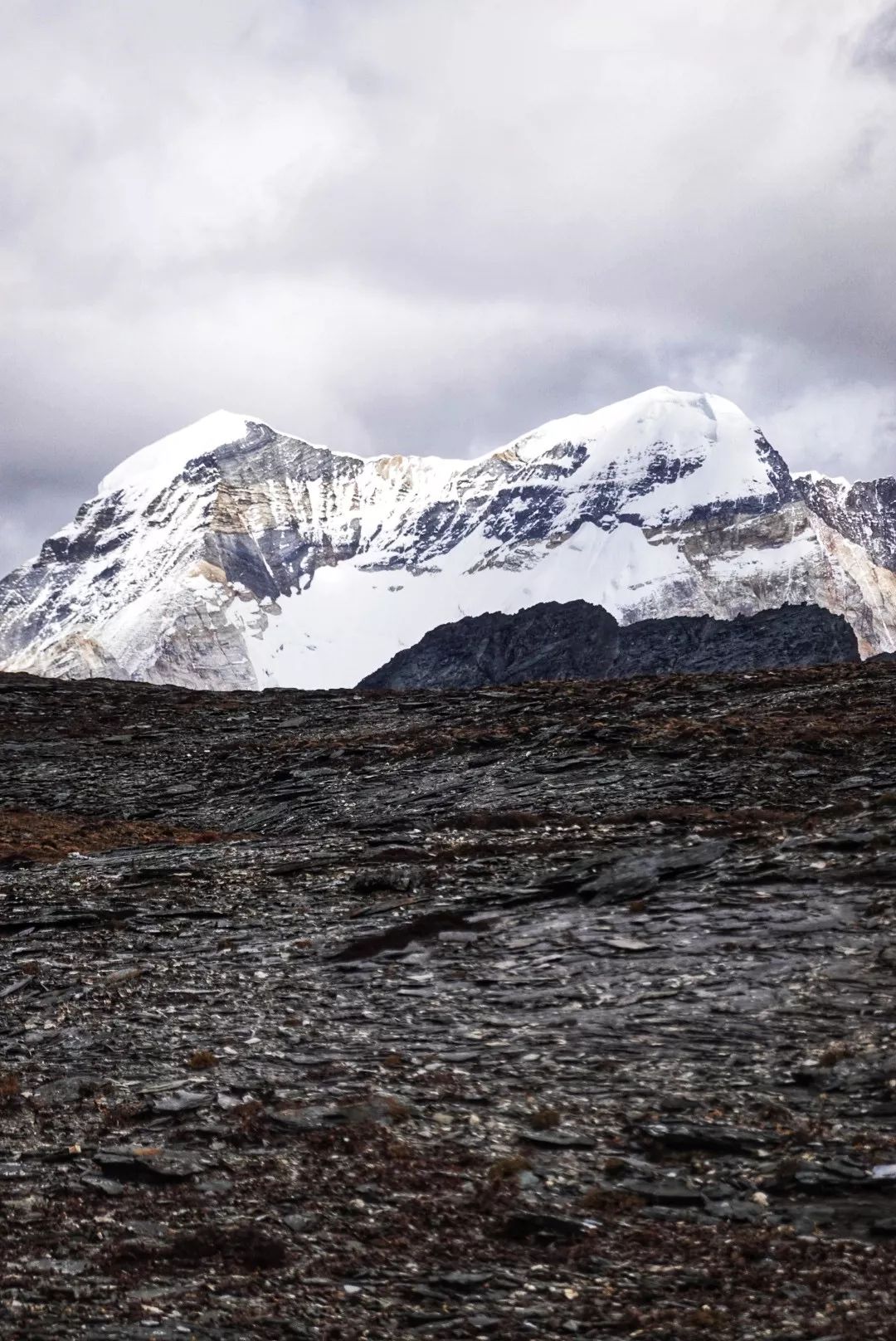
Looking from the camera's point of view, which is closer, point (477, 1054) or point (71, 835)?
point (477, 1054)

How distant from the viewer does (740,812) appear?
28922 mm

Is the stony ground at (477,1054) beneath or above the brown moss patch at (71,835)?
beneath

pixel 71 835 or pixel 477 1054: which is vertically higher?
pixel 71 835

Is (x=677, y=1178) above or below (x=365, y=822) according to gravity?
below

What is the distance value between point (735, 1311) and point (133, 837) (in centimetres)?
2483

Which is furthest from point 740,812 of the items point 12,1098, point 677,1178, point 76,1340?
point 76,1340

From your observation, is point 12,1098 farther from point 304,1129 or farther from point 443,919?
point 443,919

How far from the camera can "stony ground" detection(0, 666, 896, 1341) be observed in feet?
45.5

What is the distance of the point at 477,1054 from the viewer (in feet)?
63.3

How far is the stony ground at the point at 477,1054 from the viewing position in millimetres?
13867

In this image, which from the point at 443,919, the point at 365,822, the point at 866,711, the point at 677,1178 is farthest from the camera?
the point at 866,711

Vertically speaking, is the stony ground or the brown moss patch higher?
the brown moss patch

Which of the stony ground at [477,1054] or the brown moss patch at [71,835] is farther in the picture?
the brown moss patch at [71,835]

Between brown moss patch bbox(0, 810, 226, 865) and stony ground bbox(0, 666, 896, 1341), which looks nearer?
stony ground bbox(0, 666, 896, 1341)
